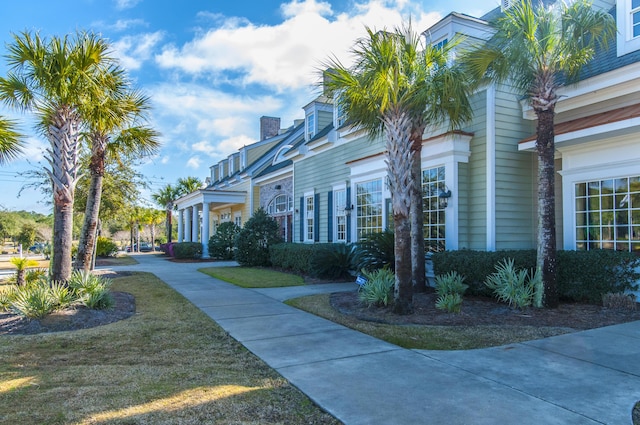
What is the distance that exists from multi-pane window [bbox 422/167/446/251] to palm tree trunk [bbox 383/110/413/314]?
3482 millimetres

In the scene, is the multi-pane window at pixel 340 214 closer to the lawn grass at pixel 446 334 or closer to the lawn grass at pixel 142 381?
the lawn grass at pixel 446 334

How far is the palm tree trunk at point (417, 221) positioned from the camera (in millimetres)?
9336

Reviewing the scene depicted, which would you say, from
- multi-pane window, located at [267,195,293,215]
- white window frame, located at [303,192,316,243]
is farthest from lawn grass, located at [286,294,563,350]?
multi-pane window, located at [267,195,293,215]

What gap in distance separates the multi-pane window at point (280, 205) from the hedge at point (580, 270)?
13.0 m

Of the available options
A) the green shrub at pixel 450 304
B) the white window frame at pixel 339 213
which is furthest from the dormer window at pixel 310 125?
the green shrub at pixel 450 304

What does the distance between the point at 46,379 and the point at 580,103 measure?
445 inches

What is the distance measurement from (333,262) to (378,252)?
242 cm

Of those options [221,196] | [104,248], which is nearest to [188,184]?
[104,248]

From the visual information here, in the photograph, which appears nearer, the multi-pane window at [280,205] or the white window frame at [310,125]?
the white window frame at [310,125]

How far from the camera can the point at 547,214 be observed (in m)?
7.71

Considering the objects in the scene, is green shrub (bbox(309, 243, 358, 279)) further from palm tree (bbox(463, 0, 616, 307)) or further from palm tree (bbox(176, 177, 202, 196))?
palm tree (bbox(176, 177, 202, 196))

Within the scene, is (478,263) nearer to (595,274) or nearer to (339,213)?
(595,274)

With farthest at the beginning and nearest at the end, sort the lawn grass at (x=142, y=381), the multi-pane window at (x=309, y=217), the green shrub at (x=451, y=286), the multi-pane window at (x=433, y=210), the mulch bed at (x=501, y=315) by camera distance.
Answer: the multi-pane window at (x=309, y=217) → the multi-pane window at (x=433, y=210) → the green shrub at (x=451, y=286) → the mulch bed at (x=501, y=315) → the lawn grass at (x=142, y=381)

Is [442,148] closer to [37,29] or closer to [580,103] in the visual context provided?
[580,103]
